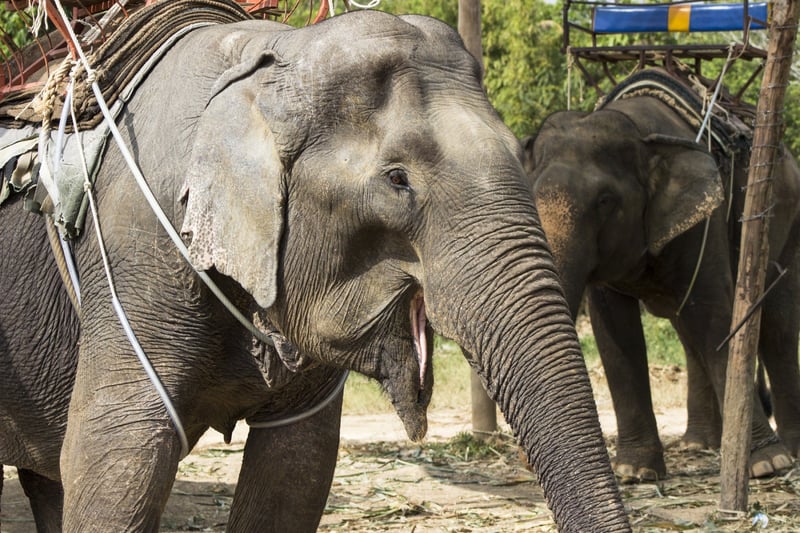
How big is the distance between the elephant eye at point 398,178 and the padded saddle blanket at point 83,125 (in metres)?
0.88

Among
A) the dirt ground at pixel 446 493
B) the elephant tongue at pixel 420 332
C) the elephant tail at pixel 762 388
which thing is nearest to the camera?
the elephant tongue at pixel 420 332

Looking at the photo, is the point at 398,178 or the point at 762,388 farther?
the point at 762,388

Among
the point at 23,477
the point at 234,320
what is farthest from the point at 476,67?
the point at 23,477

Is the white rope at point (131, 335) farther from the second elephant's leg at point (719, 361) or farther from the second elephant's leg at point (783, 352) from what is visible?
the second elephant's leg at point (783, 352)

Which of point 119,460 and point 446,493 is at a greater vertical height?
point 119,460

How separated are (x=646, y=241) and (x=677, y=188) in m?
0.35

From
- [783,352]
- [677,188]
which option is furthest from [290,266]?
[783,352]

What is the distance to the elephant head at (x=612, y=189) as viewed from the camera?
23.6ft

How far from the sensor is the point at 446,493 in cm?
683

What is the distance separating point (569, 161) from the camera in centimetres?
738

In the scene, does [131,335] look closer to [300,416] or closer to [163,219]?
[163,219]

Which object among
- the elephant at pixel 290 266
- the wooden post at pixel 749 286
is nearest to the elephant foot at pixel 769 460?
the wooden post at pixel 749 286

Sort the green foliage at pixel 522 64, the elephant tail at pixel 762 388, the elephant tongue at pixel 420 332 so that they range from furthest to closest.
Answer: the green foliage at pixel 522 64
the elephant tail at pixel 762 388
the elephant tongue at pixel 420 332

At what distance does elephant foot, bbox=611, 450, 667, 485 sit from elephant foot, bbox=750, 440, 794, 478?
51cm
